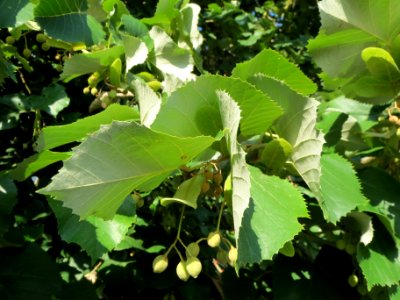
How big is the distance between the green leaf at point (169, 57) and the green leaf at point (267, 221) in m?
0.63

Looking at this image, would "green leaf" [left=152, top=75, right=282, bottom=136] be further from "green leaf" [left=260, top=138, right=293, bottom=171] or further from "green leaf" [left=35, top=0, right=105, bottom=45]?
"green leaf" [left=35, top=0, right=105, bottom=45]

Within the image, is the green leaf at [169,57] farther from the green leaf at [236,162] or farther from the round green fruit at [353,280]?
the round green fruit at [353,280]

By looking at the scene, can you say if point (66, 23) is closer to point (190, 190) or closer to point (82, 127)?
point (82, 127)

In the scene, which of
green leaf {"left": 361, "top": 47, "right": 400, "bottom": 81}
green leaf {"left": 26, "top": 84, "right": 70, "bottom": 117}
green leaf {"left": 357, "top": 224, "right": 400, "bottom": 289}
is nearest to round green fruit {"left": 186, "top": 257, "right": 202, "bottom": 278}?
green leaf {"left": 357, "top": 224, "right": 400, "bottom": 289}

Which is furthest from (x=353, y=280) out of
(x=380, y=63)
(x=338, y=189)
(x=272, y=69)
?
(x=272, y=69)

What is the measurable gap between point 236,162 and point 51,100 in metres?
1.26

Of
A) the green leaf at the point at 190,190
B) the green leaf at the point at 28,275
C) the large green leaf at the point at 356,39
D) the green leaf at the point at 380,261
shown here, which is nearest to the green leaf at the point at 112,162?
the green leaf at the point at 190,190

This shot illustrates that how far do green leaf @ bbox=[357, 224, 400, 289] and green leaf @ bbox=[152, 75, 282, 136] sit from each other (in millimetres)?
530

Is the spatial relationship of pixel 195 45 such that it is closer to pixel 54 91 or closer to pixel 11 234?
pixel 54 91

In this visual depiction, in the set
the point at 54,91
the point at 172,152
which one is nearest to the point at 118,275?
the point at 54,91

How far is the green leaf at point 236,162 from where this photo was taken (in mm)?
612

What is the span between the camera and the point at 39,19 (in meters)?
1.18

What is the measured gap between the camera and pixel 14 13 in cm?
98

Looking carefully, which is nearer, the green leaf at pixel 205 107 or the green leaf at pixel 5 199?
the green leaf at pixel 205 107
